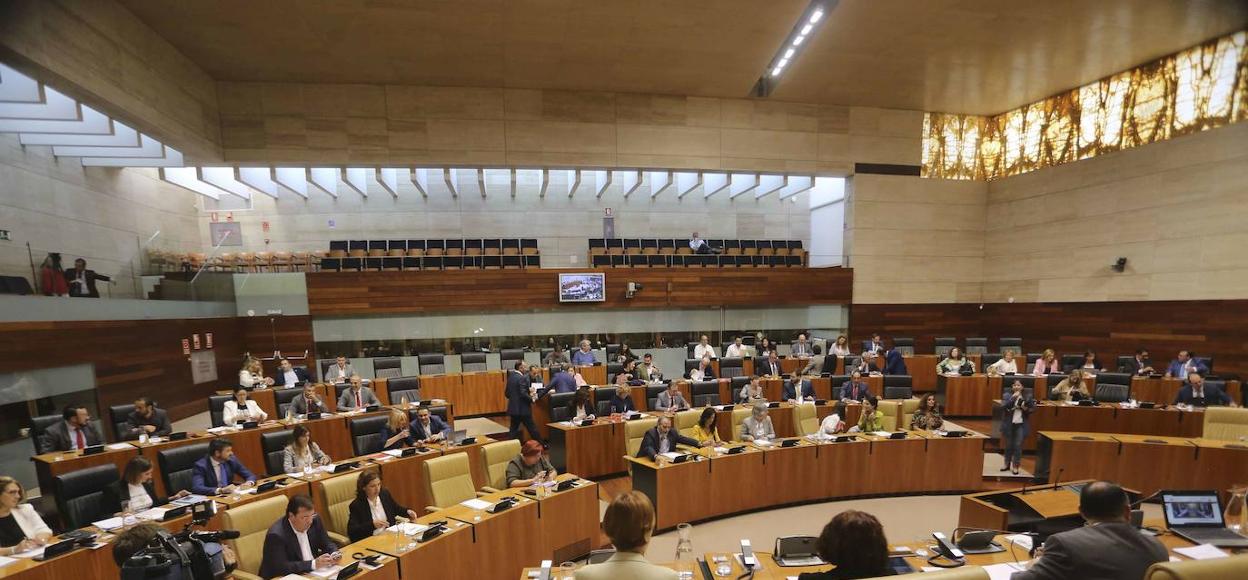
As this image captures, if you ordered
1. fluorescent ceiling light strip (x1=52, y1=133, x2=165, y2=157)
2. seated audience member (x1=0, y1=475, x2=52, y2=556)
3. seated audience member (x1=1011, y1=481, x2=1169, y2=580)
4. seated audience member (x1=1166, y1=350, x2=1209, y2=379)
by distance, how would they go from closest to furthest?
seated audience member (x1=1011, y1=481, x2=1169, y2=580)
seated audience member (x1=0, y1=475, x2=52, y2=556)
seated audience member (x1=1166, y1=350, x2=1209, y2=379)
fluorescent ceiling light strip (x1=52, y1=133, x2=165, y2=157)

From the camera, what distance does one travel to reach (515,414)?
7.69 meters

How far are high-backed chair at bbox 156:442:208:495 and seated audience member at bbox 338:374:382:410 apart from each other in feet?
8.71

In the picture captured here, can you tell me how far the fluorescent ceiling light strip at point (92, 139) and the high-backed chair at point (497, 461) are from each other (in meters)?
9.55

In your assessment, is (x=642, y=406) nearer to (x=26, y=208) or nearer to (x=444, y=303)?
(x=444, y=303)

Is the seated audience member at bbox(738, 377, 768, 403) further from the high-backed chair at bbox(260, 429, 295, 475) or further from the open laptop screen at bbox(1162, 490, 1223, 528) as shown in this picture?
the high-backed chair at bbox(260, 429, 295, 475)

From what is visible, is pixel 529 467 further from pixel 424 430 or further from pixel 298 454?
pixel 298 454

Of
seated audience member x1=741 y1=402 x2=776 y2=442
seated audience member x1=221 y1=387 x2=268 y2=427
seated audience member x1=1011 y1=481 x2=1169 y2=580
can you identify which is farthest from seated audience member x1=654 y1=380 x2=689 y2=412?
seated audience member x1=221 y1=387 x2=268 y2=427

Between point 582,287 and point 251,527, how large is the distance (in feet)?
30.9

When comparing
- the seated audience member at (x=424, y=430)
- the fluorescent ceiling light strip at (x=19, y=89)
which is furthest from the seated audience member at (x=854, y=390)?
the fluorescent ceiling light strip at (x=19, y=89)

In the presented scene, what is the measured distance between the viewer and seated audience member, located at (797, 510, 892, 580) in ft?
6.94

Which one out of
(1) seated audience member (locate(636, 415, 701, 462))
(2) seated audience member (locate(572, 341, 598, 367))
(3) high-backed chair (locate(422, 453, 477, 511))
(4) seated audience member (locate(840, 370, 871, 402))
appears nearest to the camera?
(3) high-backed chair (locate(422, 453, 477, 511))

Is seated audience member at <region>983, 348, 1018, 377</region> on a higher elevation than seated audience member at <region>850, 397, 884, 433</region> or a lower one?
higher

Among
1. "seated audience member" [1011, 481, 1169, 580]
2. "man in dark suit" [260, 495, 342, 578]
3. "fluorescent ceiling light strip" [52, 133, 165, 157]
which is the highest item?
"fluorescent ceiling light strip" [52, 133, 165, 157]

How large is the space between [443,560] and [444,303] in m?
9.13
